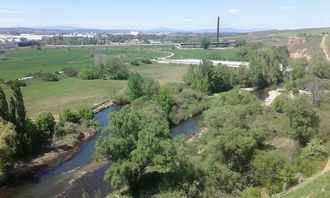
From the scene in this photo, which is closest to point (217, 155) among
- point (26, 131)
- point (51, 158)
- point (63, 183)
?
→ point (63, 183)

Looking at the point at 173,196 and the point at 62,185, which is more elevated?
the point at 173,196

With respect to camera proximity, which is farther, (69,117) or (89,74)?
(89,74)

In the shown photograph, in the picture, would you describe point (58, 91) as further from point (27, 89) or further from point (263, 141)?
point (263, 141)

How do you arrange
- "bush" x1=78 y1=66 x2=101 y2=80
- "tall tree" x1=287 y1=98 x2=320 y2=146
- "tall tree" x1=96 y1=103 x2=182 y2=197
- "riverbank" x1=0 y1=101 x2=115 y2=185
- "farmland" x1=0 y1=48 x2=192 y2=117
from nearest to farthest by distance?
"tall tree" x1=96 y1=103 x2=182 y2=197
"tall tree" x1=287 y1=98 x2=320 y2=146
"riverbank" x1=0 y1=101 x2=115 y2=185
"farmland" x1=0 y1=48 x2=192 y2=117
"bush" x1=78 y1=66 x2=101 y2=80

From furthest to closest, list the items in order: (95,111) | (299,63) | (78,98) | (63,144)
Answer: (299,63) < (78,98) < (95,111) < (63,144)

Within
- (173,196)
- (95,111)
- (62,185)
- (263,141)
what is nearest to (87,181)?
(62,185)

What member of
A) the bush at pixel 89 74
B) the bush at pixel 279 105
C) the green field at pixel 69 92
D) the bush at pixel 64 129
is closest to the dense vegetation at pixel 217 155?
the bush at pixel 279 105

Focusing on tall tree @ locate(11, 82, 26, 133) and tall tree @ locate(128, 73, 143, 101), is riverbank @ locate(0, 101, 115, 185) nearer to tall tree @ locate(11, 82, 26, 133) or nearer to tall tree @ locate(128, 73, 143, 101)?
tall tree @ locate(11, 82, 26, 133)

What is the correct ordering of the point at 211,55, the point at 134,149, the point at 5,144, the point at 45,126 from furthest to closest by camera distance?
the point at 211,55 < the point at 45,126 < the point at 5,144 < the point at 134,149

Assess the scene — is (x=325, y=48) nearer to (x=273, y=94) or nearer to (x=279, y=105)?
(x=273, y=94)

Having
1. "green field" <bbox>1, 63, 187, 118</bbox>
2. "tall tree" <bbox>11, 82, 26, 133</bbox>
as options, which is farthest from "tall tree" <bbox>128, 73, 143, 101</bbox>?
"tall tree" <bbox>11, 82, 26, 133</bbox>

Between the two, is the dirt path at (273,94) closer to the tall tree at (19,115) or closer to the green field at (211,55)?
the tall tree at (19,115)
